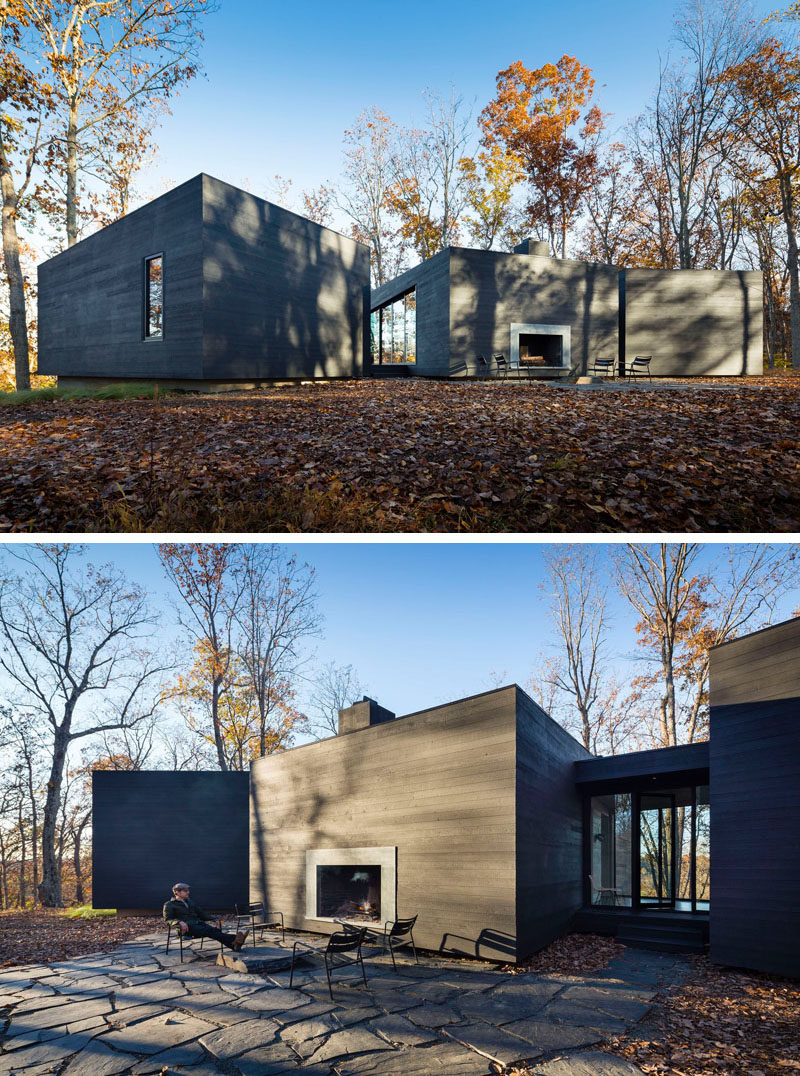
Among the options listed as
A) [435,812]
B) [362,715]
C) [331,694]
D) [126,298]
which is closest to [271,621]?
[331,694]

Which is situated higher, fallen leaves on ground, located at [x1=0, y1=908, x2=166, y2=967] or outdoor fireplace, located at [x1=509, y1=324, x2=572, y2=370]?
outdoor fireplace, located at [x1=509, y1=324, x2=572, y2=370]

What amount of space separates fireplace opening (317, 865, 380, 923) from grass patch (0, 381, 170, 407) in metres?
9.66

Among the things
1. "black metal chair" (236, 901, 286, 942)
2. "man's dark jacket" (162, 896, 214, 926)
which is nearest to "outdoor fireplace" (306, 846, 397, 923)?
"black metal chair" (236, 901, 286, 942)

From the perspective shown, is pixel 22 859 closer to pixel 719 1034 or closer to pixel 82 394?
pixel 82 394

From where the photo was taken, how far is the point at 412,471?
20.2 ft

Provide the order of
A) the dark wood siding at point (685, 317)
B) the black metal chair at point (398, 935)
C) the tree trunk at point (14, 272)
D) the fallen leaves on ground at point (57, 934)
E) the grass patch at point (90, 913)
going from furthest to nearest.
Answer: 1. the dark wood siding at point (685, 317)
2. the tree trunk at point (14, 272)
3. the grass patch at point (90, 913)
4. the fallen leaves on ground at point (57, 934)
5. the black metal chair at point (398, 935)

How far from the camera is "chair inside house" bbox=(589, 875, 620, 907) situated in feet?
36.8

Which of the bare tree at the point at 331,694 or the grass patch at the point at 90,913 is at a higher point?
the bare tree at the point at 331,694

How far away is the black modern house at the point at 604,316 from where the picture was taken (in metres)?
18.8

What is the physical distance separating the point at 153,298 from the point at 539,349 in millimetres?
11499

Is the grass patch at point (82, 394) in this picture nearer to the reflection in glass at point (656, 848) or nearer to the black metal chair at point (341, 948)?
the black metal chair at point (341, 948)

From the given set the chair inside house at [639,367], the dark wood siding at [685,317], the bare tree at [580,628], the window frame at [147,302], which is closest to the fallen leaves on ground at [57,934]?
the window frame at [147,302]

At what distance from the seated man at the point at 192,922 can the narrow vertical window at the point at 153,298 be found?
12.0 meters

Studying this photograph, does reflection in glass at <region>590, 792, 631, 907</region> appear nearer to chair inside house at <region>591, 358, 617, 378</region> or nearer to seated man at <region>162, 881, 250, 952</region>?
seated man at <region>162, 881, 250, 952</region>
